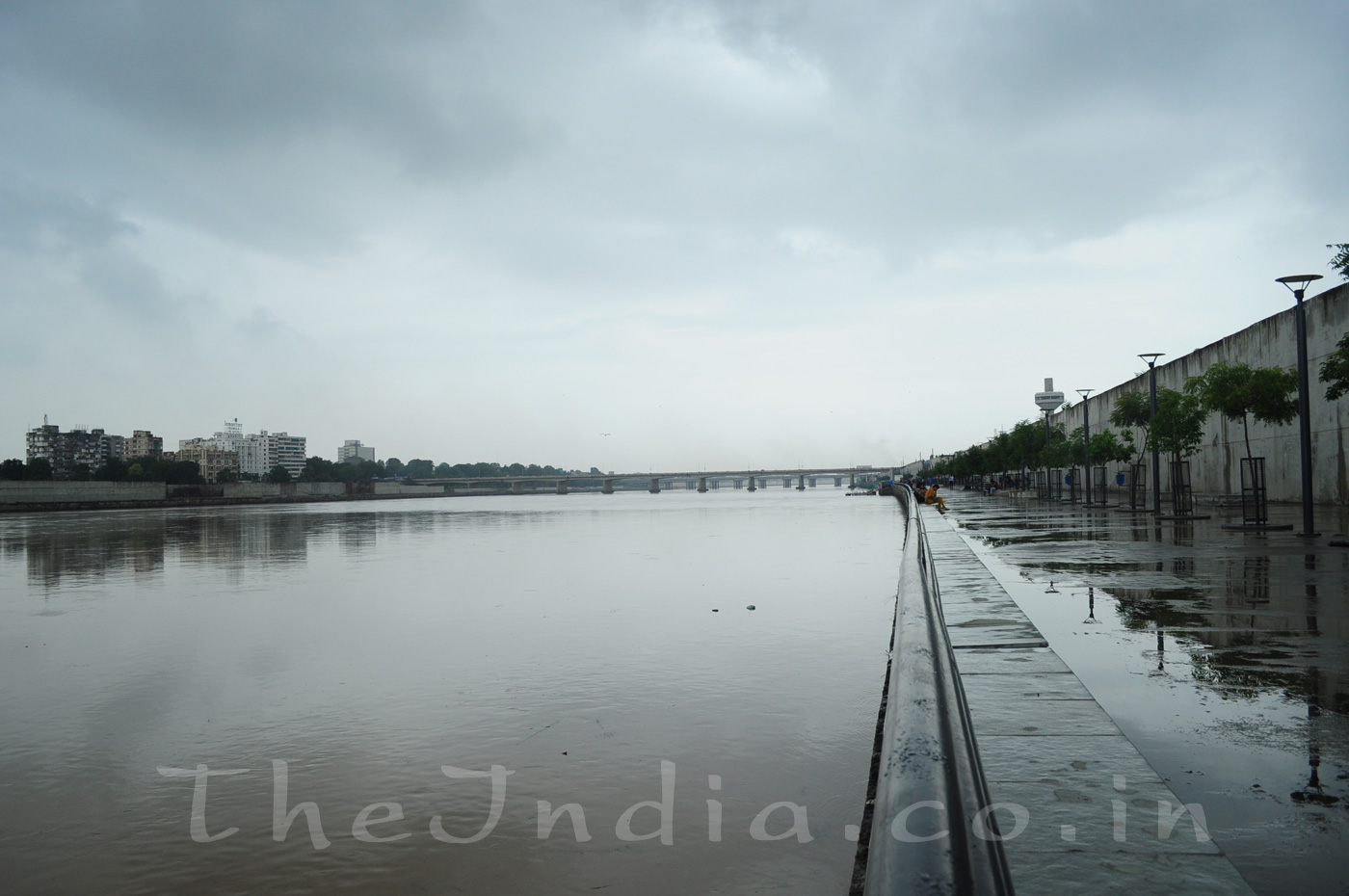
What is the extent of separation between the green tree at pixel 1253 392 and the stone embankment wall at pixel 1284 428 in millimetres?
7369

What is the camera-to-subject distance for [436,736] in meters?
7.11

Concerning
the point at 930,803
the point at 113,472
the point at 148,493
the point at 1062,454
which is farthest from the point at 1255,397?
the point at 113,472

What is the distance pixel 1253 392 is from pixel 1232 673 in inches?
752

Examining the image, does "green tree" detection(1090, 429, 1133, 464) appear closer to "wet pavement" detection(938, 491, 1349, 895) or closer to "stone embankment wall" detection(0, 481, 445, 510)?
"wet pavement" detection(938, 491, 1349, 895)

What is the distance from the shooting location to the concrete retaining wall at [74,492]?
9337 centimetres

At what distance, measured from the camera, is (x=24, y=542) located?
3478 cm

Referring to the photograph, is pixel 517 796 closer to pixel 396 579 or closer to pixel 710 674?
pixel 710 674

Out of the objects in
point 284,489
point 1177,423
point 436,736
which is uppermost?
point 1177,423

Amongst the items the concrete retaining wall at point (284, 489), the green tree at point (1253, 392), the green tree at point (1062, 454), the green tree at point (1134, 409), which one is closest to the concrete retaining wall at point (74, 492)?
the concrete retaining wall at point (284, 489)

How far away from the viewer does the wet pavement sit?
4125mm

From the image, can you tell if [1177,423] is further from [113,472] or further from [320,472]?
[320,472]

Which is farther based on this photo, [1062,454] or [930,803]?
[1062,454]

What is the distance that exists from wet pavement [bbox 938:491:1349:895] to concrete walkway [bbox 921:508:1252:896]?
237 mm

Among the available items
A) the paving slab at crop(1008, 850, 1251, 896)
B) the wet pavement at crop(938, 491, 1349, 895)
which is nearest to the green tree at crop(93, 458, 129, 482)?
the wet pavement at crop(938, 491, 1349, 895)
